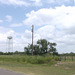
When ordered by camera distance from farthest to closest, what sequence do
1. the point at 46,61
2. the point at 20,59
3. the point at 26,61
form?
the point at 20,59 → the point at 26,61 → the point at 46,61

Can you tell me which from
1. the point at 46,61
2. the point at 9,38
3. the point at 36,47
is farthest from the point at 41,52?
the point at 46,61

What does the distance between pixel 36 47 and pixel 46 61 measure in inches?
1835

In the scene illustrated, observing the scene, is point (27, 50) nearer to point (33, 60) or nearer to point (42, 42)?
point (42, 42)

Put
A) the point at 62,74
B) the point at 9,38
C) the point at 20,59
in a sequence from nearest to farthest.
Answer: the point at 62,74 < the point at 20,59 < the point at 9,38

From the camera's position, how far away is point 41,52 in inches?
3214

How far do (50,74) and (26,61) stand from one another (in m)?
20.5

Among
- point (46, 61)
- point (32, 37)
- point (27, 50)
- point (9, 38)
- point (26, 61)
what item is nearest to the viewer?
point (46, 61)

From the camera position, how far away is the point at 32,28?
158 feet

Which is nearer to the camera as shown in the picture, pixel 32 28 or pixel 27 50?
pixel 32 28

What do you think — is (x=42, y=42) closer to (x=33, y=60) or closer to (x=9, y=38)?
(x=9, y=38)

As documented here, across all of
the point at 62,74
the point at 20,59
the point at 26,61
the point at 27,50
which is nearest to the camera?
the point at 62,74

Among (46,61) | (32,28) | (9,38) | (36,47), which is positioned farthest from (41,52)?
(46,61)

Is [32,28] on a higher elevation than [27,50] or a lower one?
higher

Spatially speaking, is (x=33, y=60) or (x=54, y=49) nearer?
(x=33, y=60)
